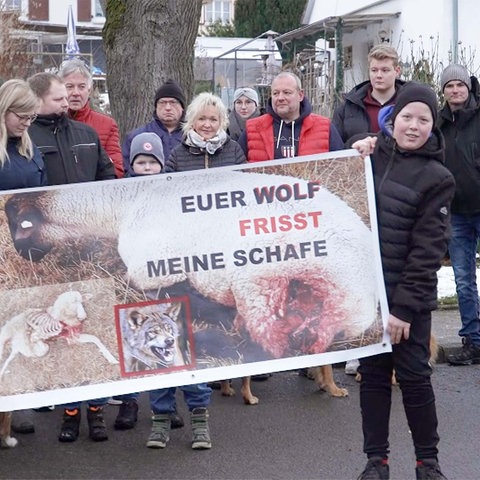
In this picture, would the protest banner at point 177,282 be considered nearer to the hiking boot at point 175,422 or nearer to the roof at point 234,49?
the hiking boot at point 175,422

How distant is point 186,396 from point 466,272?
9.92 ft

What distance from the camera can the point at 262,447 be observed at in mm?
6438

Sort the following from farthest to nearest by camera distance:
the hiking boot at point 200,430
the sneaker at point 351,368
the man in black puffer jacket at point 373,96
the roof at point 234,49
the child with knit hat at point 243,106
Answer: the roof at point 234,49
the child with knit hat at point 243,106
the sneaker at point 351,368
the man in black puffer jacket at point 373,96
the hiking boot at point 200,430

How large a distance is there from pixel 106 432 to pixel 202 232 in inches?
63.7

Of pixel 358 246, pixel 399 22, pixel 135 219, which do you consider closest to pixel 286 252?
pixel 358 246

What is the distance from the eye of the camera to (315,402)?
7.47 meters

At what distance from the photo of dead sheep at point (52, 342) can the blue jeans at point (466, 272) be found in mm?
3663

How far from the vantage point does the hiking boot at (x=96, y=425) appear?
6.57m

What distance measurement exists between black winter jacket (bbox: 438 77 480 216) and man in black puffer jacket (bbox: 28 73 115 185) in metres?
2.79

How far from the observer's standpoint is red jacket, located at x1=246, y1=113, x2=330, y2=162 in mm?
7543

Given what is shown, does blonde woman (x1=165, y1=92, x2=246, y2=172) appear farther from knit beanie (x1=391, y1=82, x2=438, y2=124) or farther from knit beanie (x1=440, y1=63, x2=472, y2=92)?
knit beanie (x1=440, y1=63, x2=472, y2=92)

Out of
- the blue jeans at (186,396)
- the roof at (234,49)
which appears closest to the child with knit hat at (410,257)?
the blue jeans at (186,396)

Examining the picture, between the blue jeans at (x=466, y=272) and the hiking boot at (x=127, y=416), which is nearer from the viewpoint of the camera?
the hiking boot at (x=127, y=416)

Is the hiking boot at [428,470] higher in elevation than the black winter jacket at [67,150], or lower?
lower
